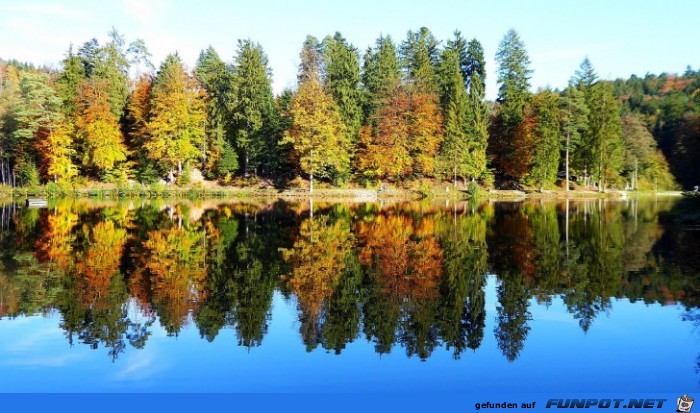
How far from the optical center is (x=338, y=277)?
16.0 meters

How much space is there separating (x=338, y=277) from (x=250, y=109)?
51720 millimetres

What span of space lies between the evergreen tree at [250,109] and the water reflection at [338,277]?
1353 inches

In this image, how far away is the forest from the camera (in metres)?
60.8

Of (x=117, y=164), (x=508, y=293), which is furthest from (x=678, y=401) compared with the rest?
(x=117, y=164)

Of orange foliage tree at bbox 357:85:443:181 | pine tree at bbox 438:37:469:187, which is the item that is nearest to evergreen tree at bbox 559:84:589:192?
pine tree at bbox 438:37:469:187

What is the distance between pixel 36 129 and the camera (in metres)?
60.8

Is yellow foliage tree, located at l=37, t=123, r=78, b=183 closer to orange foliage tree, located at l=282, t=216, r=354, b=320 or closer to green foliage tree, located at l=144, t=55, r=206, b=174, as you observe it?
green foliage tree, located at l=144, t=55, r=206, b=174

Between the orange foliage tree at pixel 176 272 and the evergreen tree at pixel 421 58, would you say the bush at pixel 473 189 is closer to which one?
the evergreen tree at pixel 421 58

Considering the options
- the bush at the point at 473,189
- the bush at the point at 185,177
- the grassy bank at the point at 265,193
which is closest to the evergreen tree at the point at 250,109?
the grassy bank at the point at 265,193

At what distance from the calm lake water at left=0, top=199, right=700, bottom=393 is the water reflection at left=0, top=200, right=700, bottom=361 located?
8 centimetres

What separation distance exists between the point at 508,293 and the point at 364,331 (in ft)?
16.9

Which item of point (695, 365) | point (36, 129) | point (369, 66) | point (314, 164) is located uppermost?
point (369, 66)

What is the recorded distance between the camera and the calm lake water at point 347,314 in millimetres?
9000

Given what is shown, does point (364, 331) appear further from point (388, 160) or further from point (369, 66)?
point (369, 66)
